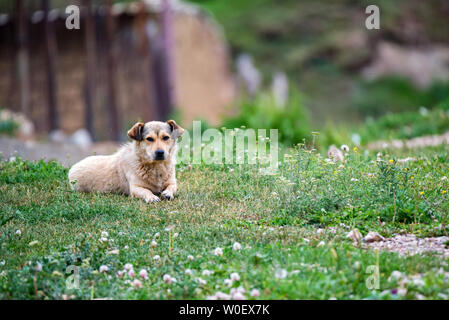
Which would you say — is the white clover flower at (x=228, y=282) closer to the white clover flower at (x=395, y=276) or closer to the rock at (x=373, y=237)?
the white clover flower at (x=395, y=276)

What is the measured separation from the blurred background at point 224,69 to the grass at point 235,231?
5297 millimetres

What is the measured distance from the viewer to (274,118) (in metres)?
15.7

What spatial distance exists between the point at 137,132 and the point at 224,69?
17.6 meters

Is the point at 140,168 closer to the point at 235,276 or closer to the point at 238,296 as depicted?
the point at 235,276

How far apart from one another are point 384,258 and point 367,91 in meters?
24.3

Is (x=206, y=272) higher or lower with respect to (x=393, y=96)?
lower

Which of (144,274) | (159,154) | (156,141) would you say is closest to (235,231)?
(144,274)

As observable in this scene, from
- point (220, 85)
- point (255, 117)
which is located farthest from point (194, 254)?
point (220, 85)

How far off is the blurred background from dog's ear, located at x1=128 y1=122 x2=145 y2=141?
590 cm

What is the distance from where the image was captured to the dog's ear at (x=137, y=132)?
838cm

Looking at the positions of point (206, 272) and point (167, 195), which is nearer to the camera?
point (206, 272)

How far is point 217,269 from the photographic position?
5.98 meters

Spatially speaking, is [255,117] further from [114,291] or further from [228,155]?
[114,291]

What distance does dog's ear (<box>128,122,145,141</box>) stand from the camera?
8.38 metres
